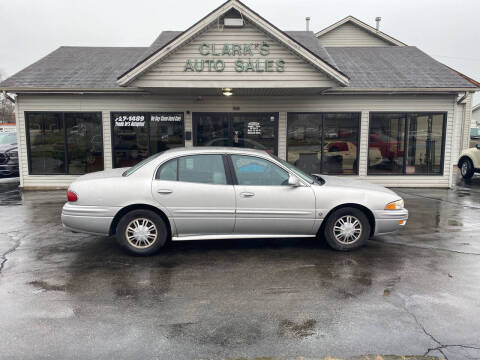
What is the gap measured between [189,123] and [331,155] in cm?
458

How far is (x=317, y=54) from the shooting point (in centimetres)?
1086

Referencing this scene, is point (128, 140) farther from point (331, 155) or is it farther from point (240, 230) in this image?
point (240, 230)

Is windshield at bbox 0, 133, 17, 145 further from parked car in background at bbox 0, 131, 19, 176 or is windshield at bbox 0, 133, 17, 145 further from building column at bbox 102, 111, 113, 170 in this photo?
building column at bbox 102, 111, 113, 170

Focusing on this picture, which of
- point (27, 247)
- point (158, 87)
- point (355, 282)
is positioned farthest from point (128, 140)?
point (355, 282)

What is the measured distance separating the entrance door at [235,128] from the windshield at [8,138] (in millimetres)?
8124

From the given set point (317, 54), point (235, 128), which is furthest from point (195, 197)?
point (317, 54)

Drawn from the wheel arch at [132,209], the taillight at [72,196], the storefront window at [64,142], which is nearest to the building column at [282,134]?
the storefront window at [64,142]

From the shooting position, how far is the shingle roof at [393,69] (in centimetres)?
1165

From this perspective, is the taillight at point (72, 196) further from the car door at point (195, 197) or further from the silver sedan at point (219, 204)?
the car door at point (195, 197)

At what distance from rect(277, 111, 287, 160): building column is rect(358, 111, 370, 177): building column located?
238 cm

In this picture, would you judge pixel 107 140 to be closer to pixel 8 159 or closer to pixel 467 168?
pixel 8 159

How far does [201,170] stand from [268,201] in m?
1.10

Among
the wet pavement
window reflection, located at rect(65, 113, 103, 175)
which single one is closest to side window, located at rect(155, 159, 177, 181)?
the wet pavement

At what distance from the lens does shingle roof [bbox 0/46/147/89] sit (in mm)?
11438
